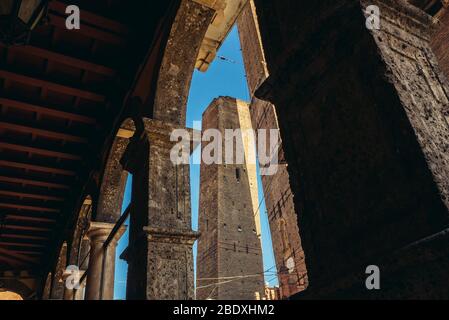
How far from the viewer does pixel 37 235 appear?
8.44m

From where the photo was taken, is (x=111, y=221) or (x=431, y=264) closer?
(x=431, y=264)

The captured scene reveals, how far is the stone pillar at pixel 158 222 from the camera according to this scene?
2759 millimetres

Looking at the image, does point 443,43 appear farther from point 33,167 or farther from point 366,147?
point 33,167

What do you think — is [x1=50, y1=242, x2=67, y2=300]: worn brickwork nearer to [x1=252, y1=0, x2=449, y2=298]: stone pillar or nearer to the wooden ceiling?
the wooden ceiling

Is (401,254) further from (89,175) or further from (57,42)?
(89,175)

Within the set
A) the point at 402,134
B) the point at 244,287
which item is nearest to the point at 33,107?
the point at 402,134

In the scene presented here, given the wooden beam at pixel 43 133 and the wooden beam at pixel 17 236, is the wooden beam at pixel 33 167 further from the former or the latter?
the wooden beam at pixel 17 236

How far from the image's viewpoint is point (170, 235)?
294 centimetres

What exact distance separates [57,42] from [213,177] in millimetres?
14786

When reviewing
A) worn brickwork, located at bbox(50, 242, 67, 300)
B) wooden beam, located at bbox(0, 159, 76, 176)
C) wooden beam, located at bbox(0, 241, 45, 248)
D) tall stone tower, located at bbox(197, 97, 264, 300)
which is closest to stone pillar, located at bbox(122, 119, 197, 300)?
wooden beam, located at bbox(0, 159, 76, 176)

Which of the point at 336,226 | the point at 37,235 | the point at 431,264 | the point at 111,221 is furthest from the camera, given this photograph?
the point at 37,235

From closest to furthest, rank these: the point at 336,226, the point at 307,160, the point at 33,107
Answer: the point at 336,226, the point at 307,160, the point at 33,107

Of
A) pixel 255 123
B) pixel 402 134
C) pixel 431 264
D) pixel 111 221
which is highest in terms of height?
pixel 255 123

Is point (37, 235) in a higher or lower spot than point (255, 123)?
lower
